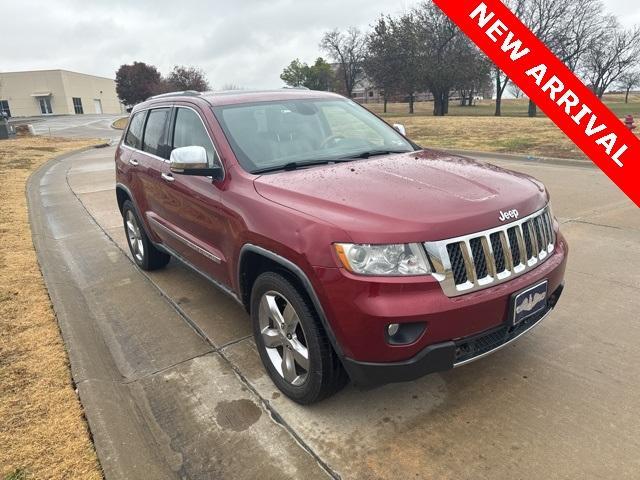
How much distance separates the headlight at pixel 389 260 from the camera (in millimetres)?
2320

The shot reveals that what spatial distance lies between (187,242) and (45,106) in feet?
288

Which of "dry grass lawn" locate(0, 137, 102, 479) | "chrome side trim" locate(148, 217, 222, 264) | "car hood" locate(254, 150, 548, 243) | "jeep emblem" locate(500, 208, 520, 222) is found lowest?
"dry grass lawn" locate(0, 137, 102, 479)

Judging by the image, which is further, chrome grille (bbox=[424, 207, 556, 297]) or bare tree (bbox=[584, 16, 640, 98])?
bare tree (bbox=[584, 16, 640, 98])

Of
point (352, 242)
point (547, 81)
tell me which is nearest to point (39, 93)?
point (547, 81)

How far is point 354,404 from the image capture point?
115 inches

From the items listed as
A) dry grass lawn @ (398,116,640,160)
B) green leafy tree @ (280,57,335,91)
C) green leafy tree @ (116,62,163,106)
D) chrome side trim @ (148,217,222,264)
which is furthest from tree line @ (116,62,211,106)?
chrome side trim @ (148,217,222,264)

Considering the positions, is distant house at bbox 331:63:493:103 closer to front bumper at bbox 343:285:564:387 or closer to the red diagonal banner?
the red diagonal banner

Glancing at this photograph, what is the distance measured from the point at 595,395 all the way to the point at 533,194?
1.23 metres

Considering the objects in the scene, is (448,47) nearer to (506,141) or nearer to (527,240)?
(506,141)

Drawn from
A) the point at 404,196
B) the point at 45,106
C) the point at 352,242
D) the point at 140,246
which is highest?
the point at 45,106

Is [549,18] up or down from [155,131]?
up

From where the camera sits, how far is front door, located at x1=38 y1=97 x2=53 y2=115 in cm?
7762

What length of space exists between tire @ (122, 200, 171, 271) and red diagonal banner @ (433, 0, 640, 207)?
446 centimetres

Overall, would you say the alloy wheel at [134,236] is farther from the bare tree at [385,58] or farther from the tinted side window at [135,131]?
the bare tree at [385,58]
